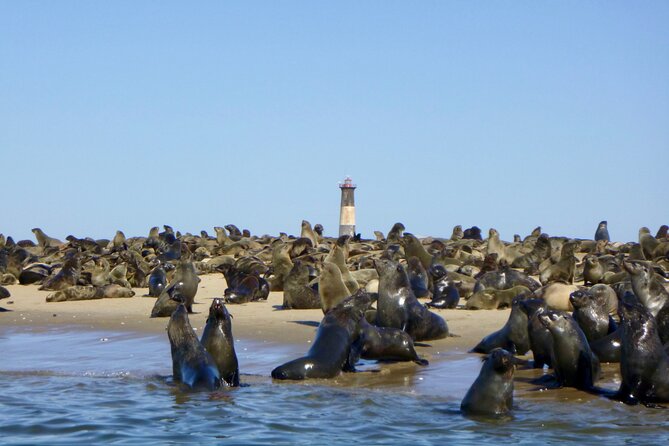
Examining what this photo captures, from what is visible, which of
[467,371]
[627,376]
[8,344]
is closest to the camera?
[627,376]

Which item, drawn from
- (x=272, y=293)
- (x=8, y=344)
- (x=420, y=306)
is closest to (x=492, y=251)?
(x=272, y=293)

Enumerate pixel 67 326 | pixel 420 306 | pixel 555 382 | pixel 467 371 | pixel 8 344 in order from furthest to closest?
pixel 67 326, pixel 8 344, pixel 420 306, pixel 467 371, pixel 555 382

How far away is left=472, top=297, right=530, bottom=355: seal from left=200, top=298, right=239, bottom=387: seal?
2334 mm

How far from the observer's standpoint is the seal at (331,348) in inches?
331

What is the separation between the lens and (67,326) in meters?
12.4

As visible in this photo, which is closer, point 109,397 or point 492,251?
point 109,397

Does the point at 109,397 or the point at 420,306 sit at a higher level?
the point at 420,306

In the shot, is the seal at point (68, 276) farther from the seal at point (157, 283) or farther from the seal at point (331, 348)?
the seal at point (331, 348)

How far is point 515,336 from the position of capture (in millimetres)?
9148

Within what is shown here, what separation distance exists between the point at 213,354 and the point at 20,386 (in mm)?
1657

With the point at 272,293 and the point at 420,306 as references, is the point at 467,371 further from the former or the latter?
the point at 272,293

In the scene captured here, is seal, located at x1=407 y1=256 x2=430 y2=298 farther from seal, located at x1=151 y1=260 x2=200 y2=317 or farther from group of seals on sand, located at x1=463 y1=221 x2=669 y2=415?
seal, located at x1=151 y1=260 x2=200 y2=317

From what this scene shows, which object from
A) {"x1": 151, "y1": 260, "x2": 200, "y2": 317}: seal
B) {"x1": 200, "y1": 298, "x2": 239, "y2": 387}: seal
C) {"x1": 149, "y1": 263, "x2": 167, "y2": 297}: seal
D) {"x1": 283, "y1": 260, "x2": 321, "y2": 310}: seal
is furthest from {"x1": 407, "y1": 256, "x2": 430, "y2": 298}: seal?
{"x1": 200, "y1": 298, "x2": 239, "y2": 387}: seal

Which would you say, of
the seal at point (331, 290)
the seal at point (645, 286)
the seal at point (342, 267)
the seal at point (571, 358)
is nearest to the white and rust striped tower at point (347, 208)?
the seal at point (342, 267)
